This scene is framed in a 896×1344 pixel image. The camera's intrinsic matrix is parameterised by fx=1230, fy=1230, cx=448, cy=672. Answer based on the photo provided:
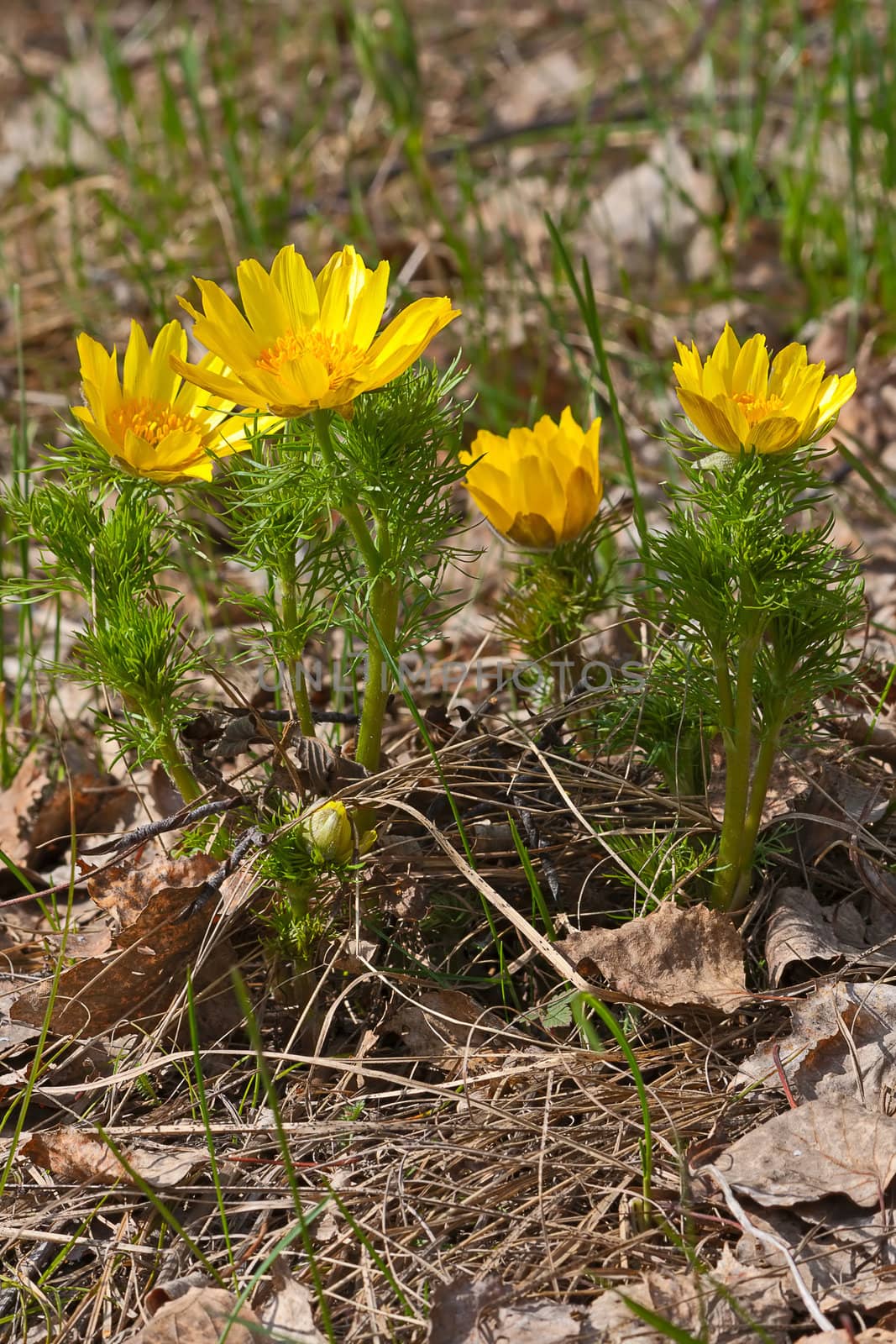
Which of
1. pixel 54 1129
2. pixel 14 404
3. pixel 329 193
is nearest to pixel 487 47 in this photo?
pixel 329 193

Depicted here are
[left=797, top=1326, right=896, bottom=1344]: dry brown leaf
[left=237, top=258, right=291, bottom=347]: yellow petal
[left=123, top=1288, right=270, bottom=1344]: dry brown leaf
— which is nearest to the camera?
[left=797, top=1326, right=896, bottom=1344]: dry brown leaf

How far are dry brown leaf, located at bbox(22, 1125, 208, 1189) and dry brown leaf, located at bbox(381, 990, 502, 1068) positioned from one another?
0.34 meters

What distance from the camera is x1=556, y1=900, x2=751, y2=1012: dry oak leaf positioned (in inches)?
70.1

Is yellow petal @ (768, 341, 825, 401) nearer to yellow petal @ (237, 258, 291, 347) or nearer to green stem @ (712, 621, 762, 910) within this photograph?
green stem @ (712, 621, 762, 910)

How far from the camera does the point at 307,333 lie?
172 cm

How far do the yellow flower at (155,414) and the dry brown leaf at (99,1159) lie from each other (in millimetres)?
926

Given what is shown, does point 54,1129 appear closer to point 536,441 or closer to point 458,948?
point 458,948

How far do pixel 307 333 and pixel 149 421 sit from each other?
10.8 inches

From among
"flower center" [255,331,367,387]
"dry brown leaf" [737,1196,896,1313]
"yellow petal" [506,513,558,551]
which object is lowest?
"dry brown leaf" [737,1196,896,1313]

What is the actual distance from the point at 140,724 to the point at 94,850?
0.67ft

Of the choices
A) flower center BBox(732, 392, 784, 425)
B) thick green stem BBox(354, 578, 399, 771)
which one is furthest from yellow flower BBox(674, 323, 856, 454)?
thick green stem BBox(354, 578, 399, 771)

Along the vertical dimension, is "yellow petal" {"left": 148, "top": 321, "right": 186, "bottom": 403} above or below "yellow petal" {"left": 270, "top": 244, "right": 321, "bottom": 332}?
below

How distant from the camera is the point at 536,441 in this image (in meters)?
2.00

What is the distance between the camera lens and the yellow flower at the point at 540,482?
195 centimetres
